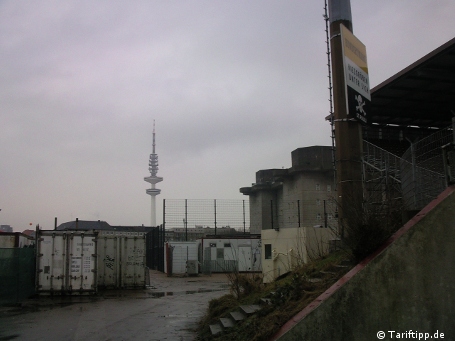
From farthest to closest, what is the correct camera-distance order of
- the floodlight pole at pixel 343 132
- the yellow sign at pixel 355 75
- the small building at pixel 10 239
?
the small building at pixel 10 239
the floodlight pole at pixel 343 132
the yellow sign at pixel 355 75

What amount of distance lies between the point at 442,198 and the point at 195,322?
25.7ft

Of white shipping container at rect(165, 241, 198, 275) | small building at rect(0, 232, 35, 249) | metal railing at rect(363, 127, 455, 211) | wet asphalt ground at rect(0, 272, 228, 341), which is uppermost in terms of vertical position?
metal railing at rect(363, 127, 455, 211)

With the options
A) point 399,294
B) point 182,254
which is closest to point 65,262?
point 399,294

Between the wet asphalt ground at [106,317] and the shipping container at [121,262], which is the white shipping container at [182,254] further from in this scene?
the wet asphalt ground at [106,317]

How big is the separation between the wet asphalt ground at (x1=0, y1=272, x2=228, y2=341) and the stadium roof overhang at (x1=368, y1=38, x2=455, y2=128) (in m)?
10.4

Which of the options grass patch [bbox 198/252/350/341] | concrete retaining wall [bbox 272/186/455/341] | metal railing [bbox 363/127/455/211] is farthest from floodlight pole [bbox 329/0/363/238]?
concrete retaining wall [bbox 272/186/455/341]

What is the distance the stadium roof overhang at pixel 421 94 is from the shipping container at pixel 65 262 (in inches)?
517

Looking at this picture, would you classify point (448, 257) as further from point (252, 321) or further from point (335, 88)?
point (335, 88)

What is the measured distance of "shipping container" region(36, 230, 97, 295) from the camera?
778 inches

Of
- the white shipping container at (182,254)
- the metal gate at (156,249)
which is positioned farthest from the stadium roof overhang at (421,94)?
the metal gate at (156,249)

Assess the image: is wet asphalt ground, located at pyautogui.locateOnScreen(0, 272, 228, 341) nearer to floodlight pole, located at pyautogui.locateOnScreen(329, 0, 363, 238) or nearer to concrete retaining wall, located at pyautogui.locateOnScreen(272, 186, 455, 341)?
concrete retaining wall, located at pyautogui.locateOnScreen(272, 186, 455, 341)

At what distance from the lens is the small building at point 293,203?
17.2 metres

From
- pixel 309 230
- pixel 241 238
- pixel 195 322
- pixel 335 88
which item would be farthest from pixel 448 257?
pixel 241 238

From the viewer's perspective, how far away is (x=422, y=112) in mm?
26438
